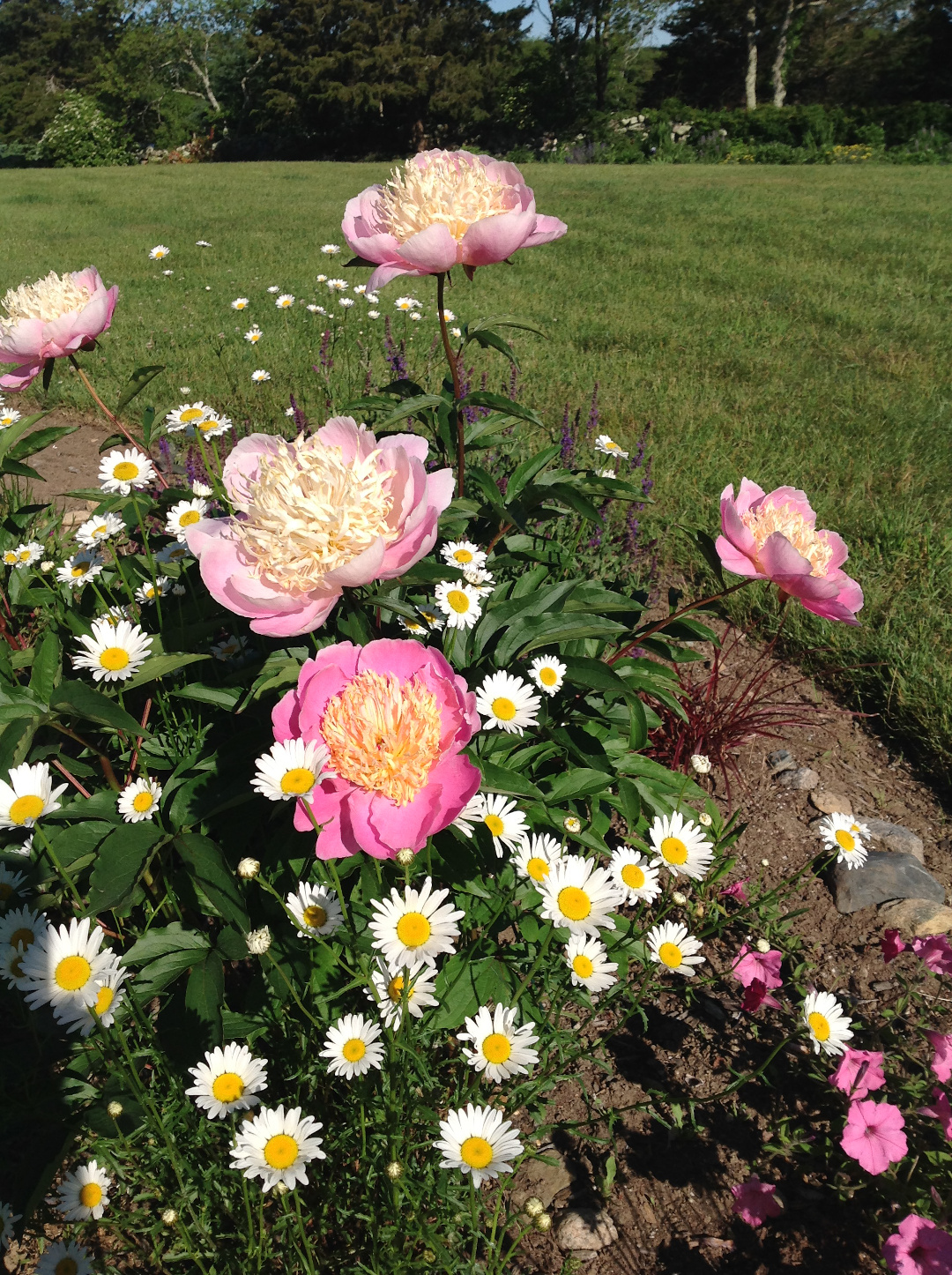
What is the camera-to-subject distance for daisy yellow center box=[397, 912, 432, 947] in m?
1.09

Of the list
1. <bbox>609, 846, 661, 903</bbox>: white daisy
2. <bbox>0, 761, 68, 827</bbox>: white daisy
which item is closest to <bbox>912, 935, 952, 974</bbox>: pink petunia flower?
<bbox>609, 846, 661, 903</bbox>: white daisy

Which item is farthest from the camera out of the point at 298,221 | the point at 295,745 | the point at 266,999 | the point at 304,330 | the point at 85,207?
the point at 85,207

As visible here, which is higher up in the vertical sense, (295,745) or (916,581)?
(295,745)

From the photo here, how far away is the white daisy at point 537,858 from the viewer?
125 cm

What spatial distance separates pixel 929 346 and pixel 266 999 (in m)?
6.12

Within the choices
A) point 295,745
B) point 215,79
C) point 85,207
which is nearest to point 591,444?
point 295,745

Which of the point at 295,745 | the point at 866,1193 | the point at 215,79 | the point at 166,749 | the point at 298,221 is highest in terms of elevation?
the point at 215,79

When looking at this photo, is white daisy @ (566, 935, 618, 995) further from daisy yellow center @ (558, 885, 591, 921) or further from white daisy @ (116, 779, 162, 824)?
white daisy @ (116, 779, 162, 824)

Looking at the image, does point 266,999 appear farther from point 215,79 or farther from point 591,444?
point 215,79

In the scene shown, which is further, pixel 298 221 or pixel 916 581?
pixel 298 221

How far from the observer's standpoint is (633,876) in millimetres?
1328

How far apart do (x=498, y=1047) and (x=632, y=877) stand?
0.36 m

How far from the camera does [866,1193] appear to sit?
4.68 ft

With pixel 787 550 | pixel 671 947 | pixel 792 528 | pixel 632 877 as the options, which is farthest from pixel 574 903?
pixel 792 528
